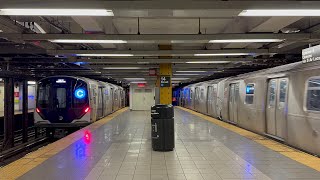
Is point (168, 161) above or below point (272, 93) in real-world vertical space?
below

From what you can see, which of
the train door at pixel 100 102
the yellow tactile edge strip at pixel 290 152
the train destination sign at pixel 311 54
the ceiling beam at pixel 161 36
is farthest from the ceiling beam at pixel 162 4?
the train door at pixel 100 102

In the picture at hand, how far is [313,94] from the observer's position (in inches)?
291

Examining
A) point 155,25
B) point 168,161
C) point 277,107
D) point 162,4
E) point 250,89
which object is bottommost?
point 168,161

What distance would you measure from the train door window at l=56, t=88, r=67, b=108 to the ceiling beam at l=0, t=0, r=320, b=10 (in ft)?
33.0

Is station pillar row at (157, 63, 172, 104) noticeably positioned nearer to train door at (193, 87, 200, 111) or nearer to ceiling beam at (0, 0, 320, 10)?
train door at (193, 87, 200, 111)

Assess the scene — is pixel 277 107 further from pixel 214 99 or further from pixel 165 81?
pixel 214 99

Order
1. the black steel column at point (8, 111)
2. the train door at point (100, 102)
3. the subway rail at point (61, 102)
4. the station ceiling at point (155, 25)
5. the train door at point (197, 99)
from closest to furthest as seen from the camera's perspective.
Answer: the station ceiling at point (155, 25) → the black steel column at point (8, 111) → the subway rail at point (61, 102) → the train door at point (100, 102) → the train door at point (197, 99)

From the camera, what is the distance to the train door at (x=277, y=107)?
9086 mm

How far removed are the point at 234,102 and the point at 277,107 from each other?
4.92m

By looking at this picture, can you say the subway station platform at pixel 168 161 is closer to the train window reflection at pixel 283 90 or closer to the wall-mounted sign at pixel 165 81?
the train window reflection at pixel 283 90

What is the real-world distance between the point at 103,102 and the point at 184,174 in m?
14.2

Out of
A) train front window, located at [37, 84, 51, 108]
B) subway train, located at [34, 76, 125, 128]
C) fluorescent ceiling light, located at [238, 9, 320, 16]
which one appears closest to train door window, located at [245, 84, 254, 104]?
fluorescent ceiling light, located at [238, 9, 320, 16]

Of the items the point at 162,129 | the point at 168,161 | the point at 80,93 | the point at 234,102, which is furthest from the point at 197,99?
the point at 168,161

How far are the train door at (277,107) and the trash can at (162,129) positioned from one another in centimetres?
303
